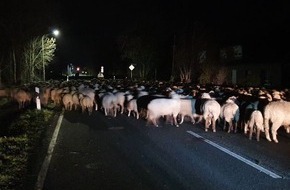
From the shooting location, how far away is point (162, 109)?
14.8 m

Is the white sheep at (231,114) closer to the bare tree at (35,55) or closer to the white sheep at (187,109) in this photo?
the white sheep at (187,109)

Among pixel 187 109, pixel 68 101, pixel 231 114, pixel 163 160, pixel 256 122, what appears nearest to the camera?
pixel 163 160

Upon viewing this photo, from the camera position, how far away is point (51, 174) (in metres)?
7.99

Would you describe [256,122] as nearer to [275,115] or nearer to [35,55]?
[275,115]

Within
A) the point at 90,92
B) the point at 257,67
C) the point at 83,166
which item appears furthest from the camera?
the point at 257,67

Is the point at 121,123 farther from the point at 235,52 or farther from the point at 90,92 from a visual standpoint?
the point at 235,52

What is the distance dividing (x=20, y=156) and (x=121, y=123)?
20.7 ft

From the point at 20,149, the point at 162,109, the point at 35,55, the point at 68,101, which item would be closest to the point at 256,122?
the point at 162,109

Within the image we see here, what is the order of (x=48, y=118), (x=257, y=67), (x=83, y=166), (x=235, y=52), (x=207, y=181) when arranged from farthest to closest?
(x=235, y=52) → (x=257, y=67) → (x=48, y=118) → (x=83, y=166) → (x=207, y=181)

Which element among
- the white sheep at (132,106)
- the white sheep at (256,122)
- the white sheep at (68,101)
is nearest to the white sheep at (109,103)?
the white sheep at (132,106)

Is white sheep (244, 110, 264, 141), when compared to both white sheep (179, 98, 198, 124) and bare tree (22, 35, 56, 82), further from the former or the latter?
bare tree (22, 35, 56, 82)

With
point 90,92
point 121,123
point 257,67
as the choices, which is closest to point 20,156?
point 121,123

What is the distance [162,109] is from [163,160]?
Result: 5701mm

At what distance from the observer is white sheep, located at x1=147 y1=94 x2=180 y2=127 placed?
14.8m
